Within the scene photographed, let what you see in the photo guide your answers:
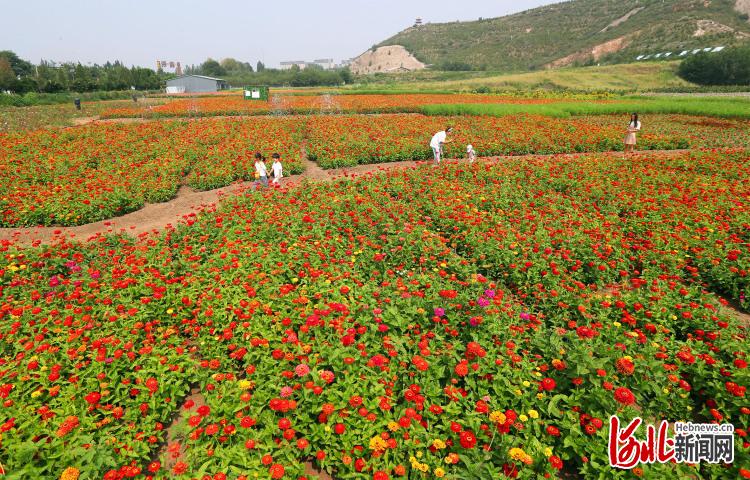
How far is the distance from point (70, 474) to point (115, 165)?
12.9 m

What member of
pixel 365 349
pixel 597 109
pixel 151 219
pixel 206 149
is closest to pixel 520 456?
pixel 365 349

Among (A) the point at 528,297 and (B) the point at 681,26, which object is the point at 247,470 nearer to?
(A) the point at 528,297

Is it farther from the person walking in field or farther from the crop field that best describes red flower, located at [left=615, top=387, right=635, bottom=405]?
the person walking in field

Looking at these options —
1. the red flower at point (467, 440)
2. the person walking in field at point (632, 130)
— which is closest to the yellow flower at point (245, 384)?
the red flower at point (467, 440)

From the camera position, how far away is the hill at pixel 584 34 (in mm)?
83250

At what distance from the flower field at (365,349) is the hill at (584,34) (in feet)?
343

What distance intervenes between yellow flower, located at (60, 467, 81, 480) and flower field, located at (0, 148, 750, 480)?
0.01 m

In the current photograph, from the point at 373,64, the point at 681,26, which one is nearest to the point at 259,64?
the point at 373,64

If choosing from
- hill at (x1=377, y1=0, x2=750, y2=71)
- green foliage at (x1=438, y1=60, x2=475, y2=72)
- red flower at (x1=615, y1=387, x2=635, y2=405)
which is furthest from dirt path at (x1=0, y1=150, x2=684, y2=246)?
green foliage at (x1=438, y1=60, x2=475, y2=72)

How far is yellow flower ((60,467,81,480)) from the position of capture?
95.4 inches

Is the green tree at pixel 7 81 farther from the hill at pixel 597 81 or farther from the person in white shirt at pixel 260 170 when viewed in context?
the person in white shirt at pixel 260 170

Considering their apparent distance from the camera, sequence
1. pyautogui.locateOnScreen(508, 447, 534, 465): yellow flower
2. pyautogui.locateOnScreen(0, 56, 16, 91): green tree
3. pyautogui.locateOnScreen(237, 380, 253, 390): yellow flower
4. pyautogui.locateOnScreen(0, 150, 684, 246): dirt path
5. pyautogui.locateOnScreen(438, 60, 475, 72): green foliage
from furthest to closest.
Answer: pyautogui.locateOnScreen(438, 60, 475, 72): green foliage < pyautogui.locateOnScreen(0, 56, 16, 91): green tree < pyautogui.locateOnScreen(0, 150, 684, 246): dirt path < pyautogui.locateOnScreen(237, 380, 253, 390): yellow flower < pyautogui.locateOnScreen(508, 447, 534, 465): yellow flower

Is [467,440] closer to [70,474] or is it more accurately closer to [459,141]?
[70,474]

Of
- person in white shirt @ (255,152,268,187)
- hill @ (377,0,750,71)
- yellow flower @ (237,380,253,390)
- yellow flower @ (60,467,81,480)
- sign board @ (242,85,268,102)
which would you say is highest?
hill @ (377,0,750,71)
